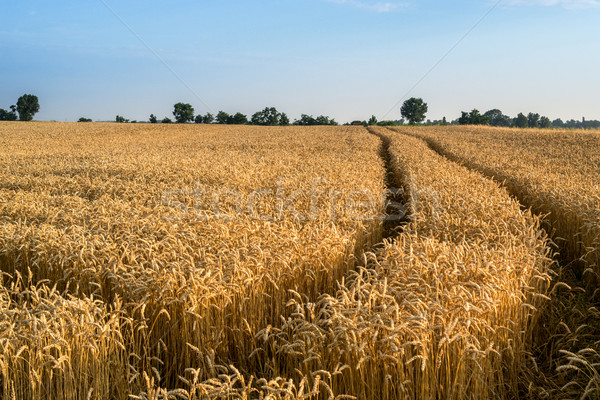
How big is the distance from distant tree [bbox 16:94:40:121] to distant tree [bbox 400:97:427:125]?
336ft

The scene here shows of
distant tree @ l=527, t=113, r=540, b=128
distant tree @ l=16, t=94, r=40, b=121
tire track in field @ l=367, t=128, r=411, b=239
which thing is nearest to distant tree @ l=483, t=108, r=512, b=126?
distant tree @ l=527, t=113, r=540, b=128

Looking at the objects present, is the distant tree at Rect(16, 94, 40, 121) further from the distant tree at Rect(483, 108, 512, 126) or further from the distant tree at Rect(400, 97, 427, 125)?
the distant tree at Rect(483, 108, 512, 126)

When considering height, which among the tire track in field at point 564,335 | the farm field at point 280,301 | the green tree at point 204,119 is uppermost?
the green tree at point 204,119

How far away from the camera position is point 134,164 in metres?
14.7

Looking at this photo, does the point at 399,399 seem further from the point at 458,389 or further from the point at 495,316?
the point at 495,316

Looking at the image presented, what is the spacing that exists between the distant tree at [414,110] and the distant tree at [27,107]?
10232 cm

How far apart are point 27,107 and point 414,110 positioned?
4137 inches

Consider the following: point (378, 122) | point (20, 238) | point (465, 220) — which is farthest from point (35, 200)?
point (378, 122)

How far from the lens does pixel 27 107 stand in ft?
315

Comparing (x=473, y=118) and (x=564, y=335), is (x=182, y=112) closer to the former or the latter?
(x=473, y=118)

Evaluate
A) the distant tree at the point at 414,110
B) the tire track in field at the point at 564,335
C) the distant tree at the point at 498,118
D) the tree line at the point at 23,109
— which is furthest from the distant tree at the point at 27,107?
the distant tree at the point at 498,118

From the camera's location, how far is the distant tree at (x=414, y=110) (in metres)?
123

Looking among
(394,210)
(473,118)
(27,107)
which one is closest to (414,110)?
(473,118)

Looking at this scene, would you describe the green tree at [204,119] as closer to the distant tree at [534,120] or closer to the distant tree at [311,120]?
the distant tree at [311,120]
